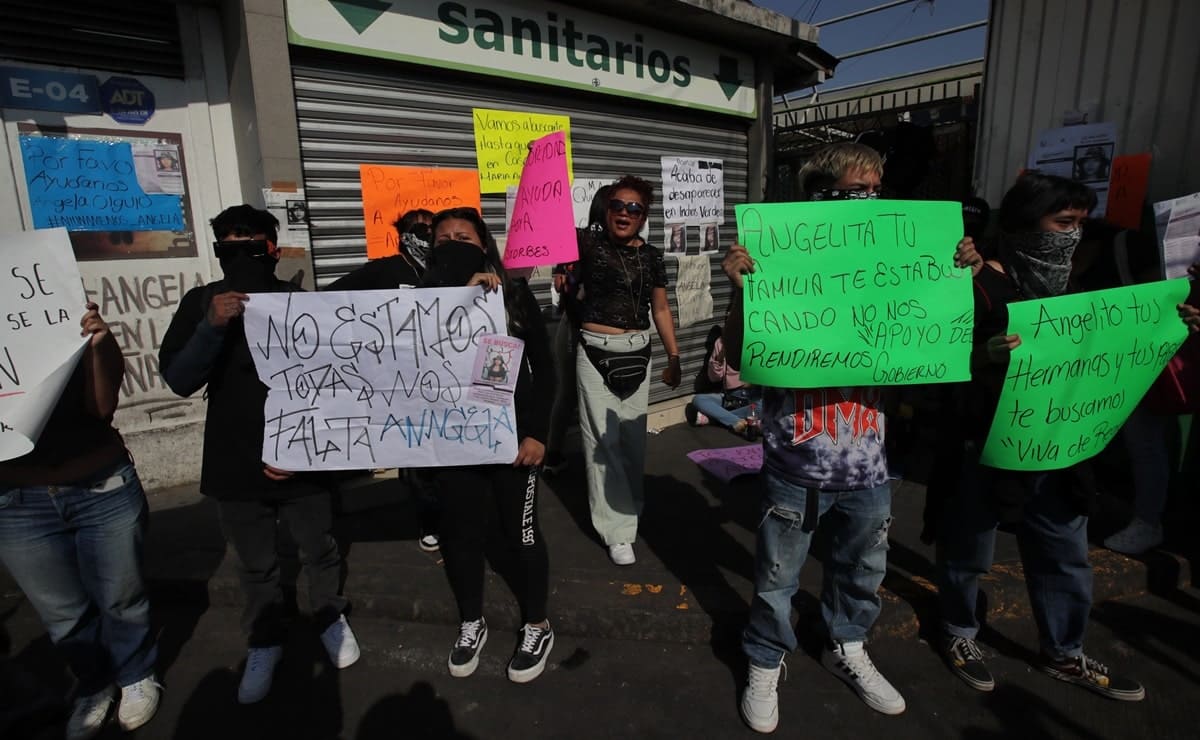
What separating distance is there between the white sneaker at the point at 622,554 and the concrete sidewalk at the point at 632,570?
5 centimetres

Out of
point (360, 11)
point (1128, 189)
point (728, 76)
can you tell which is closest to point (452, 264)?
point (360, 11)

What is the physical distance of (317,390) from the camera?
2.40 metres

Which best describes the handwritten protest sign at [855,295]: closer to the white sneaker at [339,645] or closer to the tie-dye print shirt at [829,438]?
the tie-dye print shirt at [829,438]

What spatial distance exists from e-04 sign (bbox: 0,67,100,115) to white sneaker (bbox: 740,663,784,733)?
5.02 metres

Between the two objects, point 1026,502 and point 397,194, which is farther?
point 397,194

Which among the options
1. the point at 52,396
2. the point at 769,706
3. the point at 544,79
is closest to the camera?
the point at 52,396

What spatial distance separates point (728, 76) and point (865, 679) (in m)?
5.90

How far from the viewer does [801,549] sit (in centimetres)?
223

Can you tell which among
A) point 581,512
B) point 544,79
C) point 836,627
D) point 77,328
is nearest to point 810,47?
point 544,79

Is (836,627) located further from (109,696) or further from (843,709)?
(109,696)

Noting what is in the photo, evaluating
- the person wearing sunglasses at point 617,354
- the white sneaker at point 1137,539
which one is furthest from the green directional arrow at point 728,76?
the white sneaker at point 1137,539

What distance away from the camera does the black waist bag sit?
3.25 m

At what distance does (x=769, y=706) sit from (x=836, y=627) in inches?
16.3

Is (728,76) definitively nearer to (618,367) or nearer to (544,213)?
(544,213)
